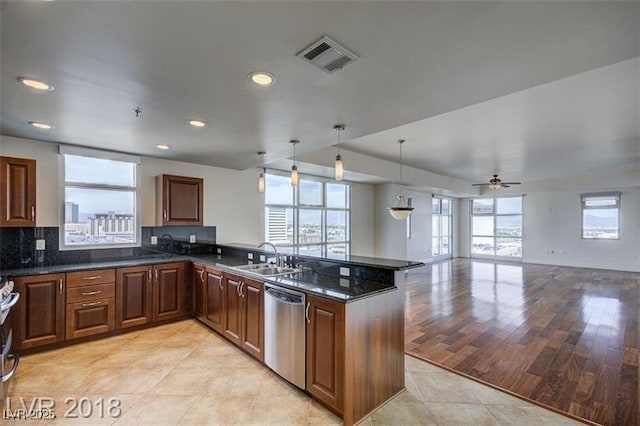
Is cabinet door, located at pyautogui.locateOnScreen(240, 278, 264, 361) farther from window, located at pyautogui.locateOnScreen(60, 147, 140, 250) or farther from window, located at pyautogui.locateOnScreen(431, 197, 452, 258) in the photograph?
window, located at pyautogui.locateOnScreen(431, 197, 452, 258)

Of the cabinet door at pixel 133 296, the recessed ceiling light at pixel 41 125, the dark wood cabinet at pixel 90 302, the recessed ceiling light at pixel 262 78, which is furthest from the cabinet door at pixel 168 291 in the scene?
the recessed ceiling light at pixel 262 78

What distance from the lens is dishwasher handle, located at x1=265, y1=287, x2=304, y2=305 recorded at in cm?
245

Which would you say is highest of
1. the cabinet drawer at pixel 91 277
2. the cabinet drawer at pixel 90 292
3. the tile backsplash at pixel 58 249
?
the tile backsplash at pixel 58 249

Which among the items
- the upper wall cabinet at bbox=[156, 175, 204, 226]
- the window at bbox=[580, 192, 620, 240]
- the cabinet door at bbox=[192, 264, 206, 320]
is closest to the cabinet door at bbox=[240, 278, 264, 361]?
the cabinet door at bbox=[192, 264, 206, 320]

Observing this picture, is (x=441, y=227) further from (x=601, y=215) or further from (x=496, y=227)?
(x=601, y=215)

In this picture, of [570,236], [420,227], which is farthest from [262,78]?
[570,236]

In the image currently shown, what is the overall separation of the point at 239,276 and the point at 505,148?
194 inches

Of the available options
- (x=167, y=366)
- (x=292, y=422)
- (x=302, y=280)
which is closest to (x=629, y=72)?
(x=302, y=280)

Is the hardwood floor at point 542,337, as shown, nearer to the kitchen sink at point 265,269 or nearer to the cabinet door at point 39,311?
the kitchen sink at point 265,269

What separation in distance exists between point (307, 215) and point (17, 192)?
4.79 meters

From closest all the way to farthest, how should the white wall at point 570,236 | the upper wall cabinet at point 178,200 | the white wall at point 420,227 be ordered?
the upper wall cabinet at point 178,200
the white wall at point 570,236
the white wall at point 420,227

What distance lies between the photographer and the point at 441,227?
→ 1099cm

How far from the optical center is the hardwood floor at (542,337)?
253 cm

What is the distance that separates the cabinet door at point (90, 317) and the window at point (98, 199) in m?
0.89
